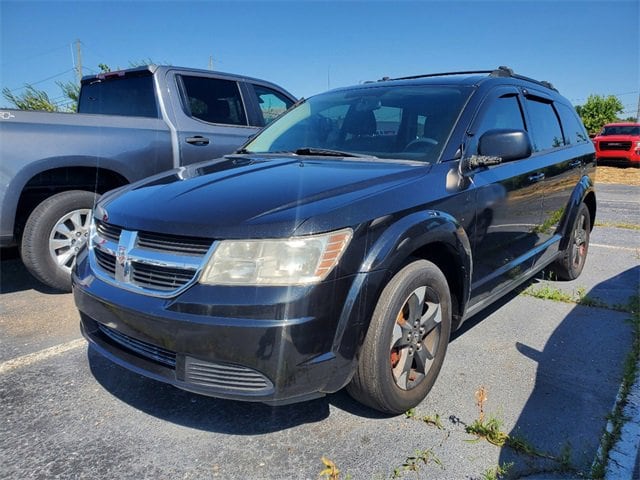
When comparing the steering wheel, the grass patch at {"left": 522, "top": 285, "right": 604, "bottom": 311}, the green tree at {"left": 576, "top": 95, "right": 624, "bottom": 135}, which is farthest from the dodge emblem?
the green tree at {"left": 576, "top": 95, "right": 624, "bottom": 135}

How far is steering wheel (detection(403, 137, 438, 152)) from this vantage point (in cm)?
289

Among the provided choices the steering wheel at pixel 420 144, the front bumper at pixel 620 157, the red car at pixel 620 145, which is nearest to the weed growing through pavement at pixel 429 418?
the steering wheel at pixel 420 144

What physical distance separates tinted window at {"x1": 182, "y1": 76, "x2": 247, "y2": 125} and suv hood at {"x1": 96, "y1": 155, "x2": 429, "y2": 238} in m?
2.30

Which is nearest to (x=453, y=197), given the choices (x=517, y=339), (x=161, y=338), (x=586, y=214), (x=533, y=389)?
(x=533, y=389)

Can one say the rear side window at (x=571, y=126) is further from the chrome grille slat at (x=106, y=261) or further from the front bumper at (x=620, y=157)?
the front bumper at (x=620, y=157)

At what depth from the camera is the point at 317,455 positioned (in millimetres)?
2240

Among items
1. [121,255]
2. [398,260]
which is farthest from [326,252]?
[121,255]

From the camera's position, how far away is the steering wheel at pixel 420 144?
9.50 feet

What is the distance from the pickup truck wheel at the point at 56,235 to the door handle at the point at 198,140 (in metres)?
1.03

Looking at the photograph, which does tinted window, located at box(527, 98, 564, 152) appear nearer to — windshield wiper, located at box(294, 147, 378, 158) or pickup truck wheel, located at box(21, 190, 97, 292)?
windshield wiper, located at box(294, 147, 378, 158)

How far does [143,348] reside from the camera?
2273mm

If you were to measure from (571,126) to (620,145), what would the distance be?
1713 cm

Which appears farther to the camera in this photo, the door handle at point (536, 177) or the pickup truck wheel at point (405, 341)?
the door handle at point (536, 177)

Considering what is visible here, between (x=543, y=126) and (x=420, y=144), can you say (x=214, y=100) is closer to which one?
(x=420, y=144)
